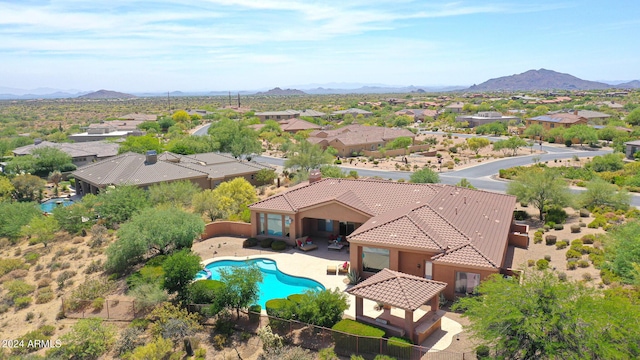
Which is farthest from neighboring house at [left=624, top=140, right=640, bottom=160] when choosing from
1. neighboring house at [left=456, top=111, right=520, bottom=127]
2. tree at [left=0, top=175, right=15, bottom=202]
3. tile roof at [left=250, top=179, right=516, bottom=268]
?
tree at [left=0, top=175, right=15, bottom=202]

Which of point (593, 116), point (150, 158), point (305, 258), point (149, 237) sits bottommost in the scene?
point (305, 258)

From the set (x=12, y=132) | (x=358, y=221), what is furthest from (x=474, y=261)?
(x=12, y=132)

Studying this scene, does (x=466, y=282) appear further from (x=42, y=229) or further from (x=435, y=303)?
(x=42, y=229)

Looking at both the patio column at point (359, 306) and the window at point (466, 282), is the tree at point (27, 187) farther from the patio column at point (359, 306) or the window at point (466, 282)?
the window at point (466, 282)

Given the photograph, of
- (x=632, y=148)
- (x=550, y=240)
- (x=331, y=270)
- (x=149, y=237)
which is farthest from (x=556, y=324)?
(x=632, y=148)

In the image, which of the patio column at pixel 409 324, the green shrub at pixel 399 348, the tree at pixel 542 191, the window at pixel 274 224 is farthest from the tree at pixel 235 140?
the green shrub at pixel 399 348

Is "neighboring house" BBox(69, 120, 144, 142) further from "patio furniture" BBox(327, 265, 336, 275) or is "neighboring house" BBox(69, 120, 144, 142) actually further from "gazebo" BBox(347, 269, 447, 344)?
"gazebo" BBox(347, 269, 447, 344)
